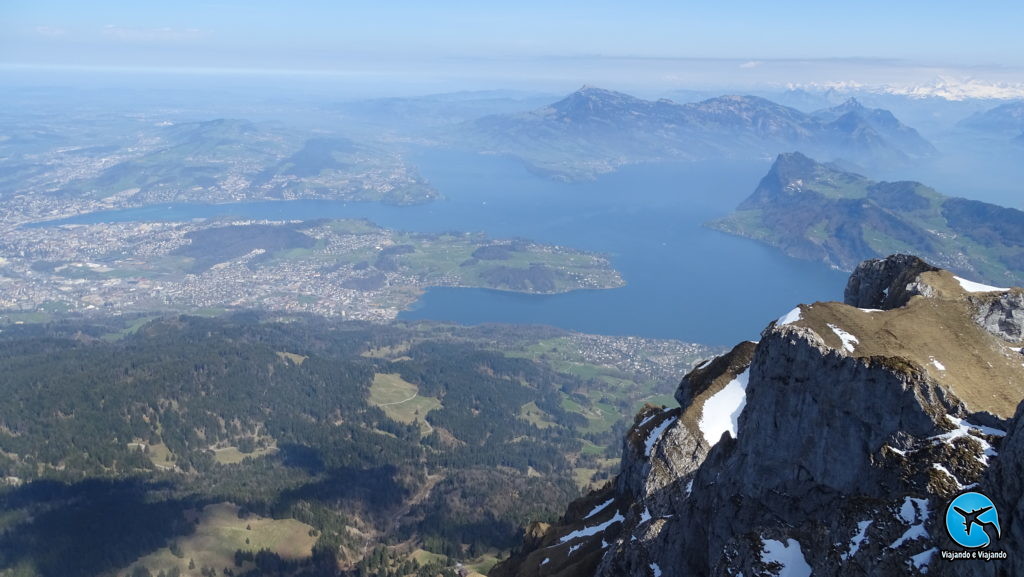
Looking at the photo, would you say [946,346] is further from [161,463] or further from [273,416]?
[273,416]

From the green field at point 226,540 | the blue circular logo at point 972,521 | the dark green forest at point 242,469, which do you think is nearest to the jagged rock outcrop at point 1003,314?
the blue circular logo at point 972,521

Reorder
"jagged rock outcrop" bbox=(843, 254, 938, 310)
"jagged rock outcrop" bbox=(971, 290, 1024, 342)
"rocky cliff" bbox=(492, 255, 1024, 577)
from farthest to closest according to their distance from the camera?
1. "jagged rock outcrop" bbox=(843, 254, 938, 310)
2. "jagged rock outcrop" bbox=(971, 290, 1024, 342)
3. "rocky cliff" bbox=(492, 255, 1024, 577)

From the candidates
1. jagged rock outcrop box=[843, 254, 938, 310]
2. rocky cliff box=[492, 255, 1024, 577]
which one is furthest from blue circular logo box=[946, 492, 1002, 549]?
jagged rock outcrop box=[843, 254, 938, 310]

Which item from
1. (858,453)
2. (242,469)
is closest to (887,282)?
(858,453)

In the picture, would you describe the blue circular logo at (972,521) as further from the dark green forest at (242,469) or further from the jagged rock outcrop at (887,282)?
the dark green forest at (242,469)

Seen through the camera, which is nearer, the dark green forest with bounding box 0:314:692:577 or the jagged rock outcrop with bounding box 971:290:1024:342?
the jagged rock outcrop with bounding box 971:290:1024:342

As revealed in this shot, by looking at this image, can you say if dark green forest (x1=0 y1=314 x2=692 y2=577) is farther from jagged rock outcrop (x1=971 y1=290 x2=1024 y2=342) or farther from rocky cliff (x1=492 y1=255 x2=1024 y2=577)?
jagged rock outcrop (x1=971 y1=290 x2=1024 y2=342)

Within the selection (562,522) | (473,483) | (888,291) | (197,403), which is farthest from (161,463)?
(888,291)

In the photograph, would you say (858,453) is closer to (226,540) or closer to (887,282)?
(887,282)
